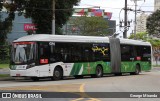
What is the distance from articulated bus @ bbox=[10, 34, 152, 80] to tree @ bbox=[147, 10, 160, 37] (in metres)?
54.3

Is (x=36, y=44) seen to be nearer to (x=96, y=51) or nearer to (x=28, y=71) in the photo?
(x=28, y=71)

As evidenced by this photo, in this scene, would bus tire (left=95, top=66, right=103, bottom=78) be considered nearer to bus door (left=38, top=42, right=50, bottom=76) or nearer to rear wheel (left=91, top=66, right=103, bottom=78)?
rear wheel (left=91, top=66, right=103, bottom=78)

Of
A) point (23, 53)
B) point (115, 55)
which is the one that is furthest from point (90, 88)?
point (115, 55)

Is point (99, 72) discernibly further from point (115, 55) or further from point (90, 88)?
point (90, 88)

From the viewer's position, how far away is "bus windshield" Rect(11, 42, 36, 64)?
3184 centimetres

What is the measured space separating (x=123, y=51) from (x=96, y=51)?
14.8ft

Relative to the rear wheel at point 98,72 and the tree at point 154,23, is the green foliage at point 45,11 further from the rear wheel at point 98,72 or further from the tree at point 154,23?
the tree at point 154,23

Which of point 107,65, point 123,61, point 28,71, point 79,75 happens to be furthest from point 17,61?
point 123,61

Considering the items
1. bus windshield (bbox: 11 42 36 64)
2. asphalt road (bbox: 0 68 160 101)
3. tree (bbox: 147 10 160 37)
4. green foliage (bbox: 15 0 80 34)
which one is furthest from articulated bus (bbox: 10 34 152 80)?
tree (bbox: 147 10 160 37)

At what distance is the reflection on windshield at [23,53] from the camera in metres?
31.9

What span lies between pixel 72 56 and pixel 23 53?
13.9 feet

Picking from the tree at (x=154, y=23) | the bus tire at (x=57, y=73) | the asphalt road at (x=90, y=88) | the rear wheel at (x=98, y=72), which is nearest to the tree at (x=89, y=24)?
the tree at (x=154, y=23)

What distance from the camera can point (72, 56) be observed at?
3494 cm

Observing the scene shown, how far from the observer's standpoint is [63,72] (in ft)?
112
